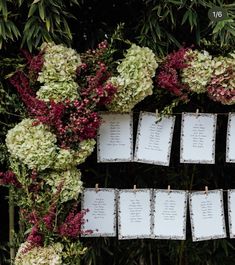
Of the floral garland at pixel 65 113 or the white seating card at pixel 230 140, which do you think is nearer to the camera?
the floral garland at pixel 65 113

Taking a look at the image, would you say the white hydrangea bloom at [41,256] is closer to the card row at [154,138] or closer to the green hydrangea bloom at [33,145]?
the green hydrangea bloom at [33,145]

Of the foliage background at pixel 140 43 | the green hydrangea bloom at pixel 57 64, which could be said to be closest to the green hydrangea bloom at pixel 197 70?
the foliage background at pixel 140 43

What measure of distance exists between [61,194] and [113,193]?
298 millimetres

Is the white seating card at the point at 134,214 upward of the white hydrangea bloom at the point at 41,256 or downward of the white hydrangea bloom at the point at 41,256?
upward

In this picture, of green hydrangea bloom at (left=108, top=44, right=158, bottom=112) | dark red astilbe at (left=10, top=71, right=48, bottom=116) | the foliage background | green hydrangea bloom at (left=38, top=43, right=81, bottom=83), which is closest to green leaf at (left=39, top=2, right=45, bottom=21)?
the foliage background

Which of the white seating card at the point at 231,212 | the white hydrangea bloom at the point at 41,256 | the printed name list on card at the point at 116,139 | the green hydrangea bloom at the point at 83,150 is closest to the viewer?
the white hydrangea bloom at the point at 41,256

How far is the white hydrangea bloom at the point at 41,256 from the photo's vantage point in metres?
1.92

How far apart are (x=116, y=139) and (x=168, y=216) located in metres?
0.41

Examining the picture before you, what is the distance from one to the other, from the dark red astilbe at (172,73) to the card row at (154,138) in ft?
0.46

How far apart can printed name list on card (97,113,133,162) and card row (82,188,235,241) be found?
15 cm

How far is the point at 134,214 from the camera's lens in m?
2.23

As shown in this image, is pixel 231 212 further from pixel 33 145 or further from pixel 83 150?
pixel 33 145

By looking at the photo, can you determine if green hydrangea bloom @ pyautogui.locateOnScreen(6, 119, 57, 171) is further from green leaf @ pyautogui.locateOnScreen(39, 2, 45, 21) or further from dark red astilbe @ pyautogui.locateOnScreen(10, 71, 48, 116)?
green leaf @ pyautogui.locateOnScreen(39, 2, 45, 21)

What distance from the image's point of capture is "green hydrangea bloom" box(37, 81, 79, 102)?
1.99 m
